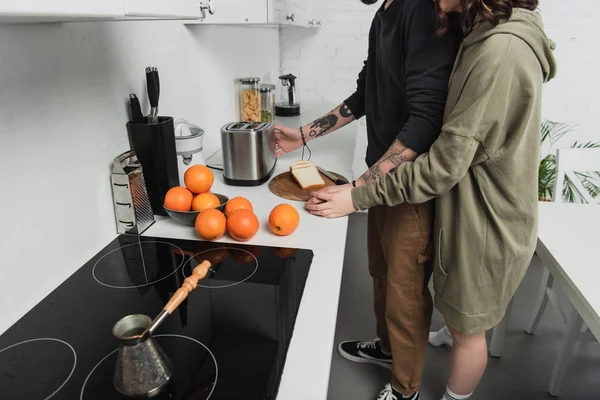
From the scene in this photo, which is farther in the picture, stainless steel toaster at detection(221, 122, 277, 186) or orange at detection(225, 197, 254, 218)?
stainless steel toaster at detection(221, 122, 277, 186)

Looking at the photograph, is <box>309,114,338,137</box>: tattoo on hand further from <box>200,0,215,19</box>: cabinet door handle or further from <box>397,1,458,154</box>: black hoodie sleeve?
<box>200,0,215,19</box>: cabinet door handle

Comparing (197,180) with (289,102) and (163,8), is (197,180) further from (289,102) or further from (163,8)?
(289,102)

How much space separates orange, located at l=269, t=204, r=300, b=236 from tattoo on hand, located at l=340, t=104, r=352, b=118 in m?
A: 0.59

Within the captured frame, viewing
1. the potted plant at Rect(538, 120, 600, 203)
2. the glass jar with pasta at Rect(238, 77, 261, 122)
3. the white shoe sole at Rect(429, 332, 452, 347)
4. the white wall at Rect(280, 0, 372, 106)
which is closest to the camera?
the white shoe sole at Rect(429, 332, 452, 347)

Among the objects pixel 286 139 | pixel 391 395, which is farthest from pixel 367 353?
pixel 286 139

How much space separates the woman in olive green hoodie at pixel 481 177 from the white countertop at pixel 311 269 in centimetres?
11

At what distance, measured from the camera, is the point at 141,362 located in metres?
0.59

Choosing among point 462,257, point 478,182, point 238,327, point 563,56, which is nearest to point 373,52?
point 478,182

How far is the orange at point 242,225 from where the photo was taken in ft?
3.27

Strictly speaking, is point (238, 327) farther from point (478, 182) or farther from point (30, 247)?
point (478, 182)

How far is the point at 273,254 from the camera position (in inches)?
38.5

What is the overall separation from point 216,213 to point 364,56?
7.18 ft

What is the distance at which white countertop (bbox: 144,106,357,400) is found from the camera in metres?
0.65

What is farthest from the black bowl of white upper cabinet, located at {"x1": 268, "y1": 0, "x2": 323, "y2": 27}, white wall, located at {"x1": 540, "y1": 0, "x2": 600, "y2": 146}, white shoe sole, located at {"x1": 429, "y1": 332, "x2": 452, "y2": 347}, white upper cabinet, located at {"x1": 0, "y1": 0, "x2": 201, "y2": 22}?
white wall, located at {"x1": 540, "y1": 0, "x2": 600, "y2": 146}
